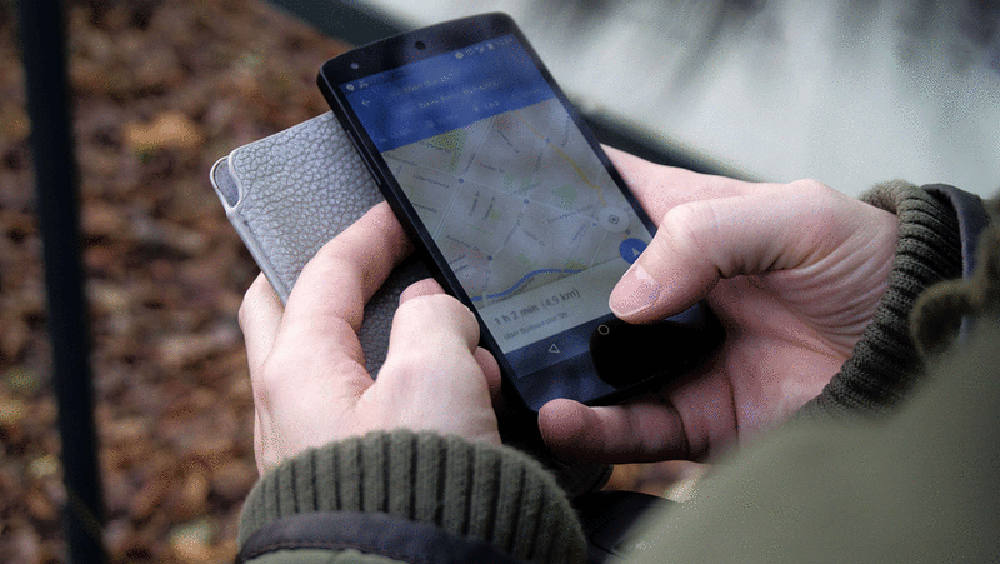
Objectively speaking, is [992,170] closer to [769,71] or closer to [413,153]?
[769,71]

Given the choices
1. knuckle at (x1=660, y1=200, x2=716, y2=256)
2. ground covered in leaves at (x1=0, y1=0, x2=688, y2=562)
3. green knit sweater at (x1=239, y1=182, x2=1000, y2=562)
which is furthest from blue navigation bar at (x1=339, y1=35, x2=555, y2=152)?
ground covered in leaves at (x1=0, y1=0, x2=688, y2=562)

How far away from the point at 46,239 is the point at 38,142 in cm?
10

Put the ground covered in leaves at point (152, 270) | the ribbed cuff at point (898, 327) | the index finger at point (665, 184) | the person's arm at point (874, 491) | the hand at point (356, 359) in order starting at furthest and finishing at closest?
the ground covered in leaves at point (152, 270)
the index finger at point (665, 184)
the ribbed cuff at point (898, 327)
the hand at point (356, 359)
the person's arm at point (874, 491)

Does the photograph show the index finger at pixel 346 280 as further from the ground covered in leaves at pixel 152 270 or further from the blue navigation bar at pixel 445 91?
the ground covered in leaves at pixel 152 270

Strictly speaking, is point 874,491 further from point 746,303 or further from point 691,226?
point 746,303

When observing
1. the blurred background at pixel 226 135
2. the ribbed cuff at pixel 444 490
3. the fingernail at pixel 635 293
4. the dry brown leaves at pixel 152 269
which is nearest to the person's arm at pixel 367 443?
the ribbed cuff at pixel 444 490

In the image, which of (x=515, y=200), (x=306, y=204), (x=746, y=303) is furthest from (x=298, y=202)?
(x=746, y=303)

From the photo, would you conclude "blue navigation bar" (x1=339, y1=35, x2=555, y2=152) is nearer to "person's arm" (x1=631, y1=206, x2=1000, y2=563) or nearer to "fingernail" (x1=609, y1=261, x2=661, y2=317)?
"fingernail" (x1=609, y1=261, x2=661, y2=317)

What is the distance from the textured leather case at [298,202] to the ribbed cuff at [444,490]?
11.2 inches

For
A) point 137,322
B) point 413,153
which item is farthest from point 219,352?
point 413,153

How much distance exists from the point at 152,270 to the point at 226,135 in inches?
18.4

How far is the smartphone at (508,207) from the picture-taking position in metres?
0.82

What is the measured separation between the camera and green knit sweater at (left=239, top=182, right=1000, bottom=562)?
23 centimetres

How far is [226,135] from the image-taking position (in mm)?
2154
